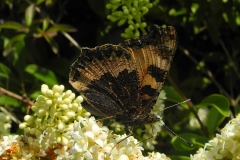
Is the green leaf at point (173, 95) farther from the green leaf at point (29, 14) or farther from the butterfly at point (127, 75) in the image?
the green leaf at point (29, 14)

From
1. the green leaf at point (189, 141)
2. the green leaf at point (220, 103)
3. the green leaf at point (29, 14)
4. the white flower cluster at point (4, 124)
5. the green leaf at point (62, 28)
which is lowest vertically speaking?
the green leaf at point (189, 141)

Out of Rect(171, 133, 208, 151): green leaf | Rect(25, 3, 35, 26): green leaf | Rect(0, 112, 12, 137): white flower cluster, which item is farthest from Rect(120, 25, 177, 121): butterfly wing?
Rect(25, 3, 35, 26): green leaf

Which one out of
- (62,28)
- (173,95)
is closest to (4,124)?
(62,28)

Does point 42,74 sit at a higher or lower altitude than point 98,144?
higher

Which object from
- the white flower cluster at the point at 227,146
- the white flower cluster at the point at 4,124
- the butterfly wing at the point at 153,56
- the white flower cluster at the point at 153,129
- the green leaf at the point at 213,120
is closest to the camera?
the white flower cluster at the point at 227,146

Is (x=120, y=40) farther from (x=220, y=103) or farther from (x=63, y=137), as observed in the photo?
(x=63, y=137)

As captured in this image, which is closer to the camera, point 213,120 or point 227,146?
point 227,146

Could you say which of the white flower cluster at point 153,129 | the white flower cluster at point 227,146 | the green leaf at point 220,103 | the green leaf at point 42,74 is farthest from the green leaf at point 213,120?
the green leaf at point 42,74
